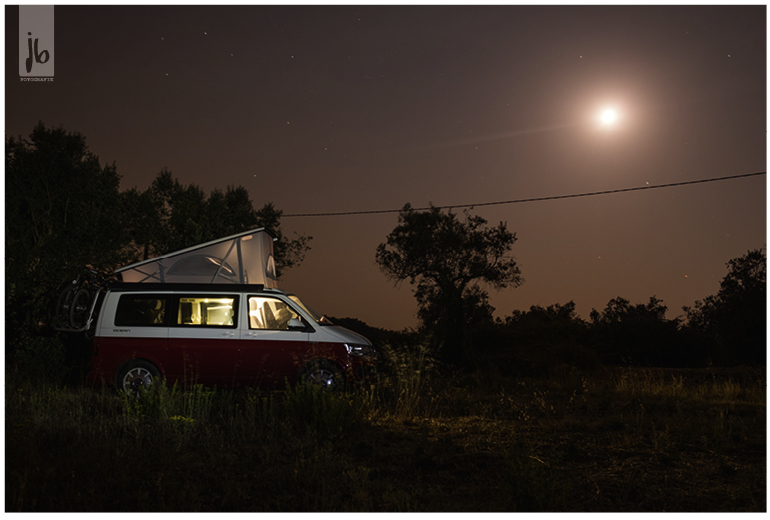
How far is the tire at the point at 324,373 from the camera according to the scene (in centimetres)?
892

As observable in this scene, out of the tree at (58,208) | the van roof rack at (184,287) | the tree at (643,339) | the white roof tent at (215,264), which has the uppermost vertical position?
the tree at (58,208)

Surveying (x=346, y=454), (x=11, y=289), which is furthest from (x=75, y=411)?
(x=11, y=289)

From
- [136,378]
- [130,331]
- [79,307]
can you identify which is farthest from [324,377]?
[79,307]

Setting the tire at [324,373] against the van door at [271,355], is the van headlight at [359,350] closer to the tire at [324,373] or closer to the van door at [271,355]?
the tire at [324,373]

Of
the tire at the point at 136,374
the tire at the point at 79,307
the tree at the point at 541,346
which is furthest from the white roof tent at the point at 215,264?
the tree at the point at 541,346

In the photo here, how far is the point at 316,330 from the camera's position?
9102 mm

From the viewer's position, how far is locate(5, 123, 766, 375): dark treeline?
16.2m

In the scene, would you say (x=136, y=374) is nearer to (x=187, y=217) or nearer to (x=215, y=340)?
(x=215, y=340)

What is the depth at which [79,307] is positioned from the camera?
9.88m

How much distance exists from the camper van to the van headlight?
2 cm

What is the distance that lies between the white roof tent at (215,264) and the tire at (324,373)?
274 cm

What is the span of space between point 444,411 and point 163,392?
393cm

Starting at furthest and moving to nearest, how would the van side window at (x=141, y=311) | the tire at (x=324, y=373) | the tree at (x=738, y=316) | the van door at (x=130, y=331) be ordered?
the tree at (x=738, y=316), the van side window at (x=141, y=311), the van door at (x=130, y=331), the tire at (x=324, y=373)

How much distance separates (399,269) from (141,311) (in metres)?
24.3
